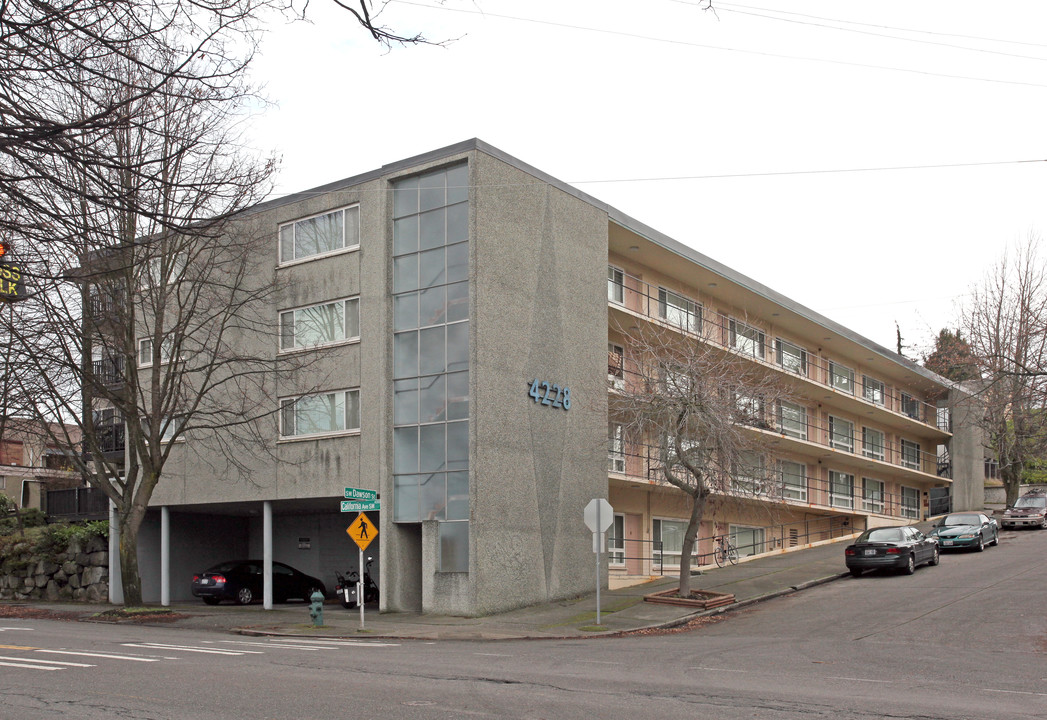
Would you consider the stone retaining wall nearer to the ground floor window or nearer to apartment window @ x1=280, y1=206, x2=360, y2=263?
apartment window @ x1=280, y1=206, x2=360, y2=263

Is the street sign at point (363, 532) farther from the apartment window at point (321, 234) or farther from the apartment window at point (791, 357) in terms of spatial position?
the apartment window at point (791, 357)

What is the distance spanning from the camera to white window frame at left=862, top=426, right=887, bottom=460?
5197 cm

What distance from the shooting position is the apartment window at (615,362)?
102 ft

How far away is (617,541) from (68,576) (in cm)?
1779

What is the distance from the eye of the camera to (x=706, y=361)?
2589 cm

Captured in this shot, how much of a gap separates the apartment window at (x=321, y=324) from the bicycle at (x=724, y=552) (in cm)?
1606

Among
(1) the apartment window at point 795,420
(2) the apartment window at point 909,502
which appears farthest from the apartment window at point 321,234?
(2) the apartment window at point 909,502

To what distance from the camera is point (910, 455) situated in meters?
58.6

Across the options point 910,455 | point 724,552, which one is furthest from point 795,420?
point 910,455

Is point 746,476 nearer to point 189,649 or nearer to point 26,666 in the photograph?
point 189,649

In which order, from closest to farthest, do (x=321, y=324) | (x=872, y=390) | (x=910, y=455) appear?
(x=321, y=324) < (x=872, y=390) < (x=910, y=455)

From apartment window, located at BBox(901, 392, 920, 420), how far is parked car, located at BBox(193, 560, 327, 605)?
124ft

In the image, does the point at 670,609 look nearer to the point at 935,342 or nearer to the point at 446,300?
the point at 446,300

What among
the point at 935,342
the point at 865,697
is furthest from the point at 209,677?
the point at 935,342
